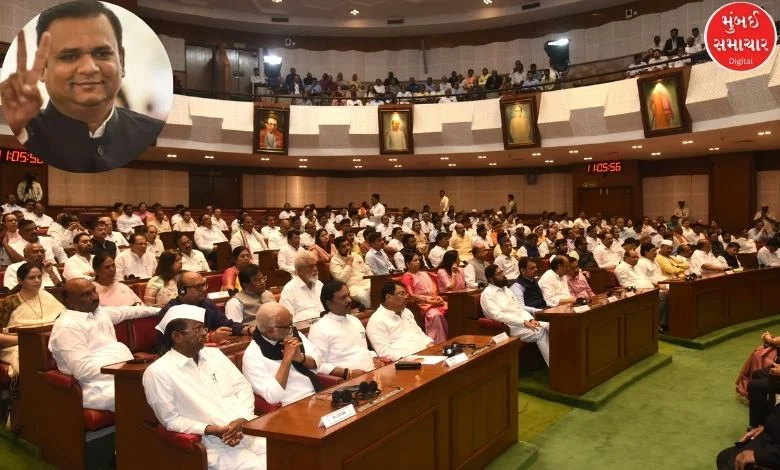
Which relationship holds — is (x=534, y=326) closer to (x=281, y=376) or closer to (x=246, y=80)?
(x=281, y=376)

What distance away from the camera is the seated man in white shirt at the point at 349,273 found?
807 cm

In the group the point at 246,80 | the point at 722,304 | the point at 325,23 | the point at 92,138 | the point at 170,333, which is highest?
the point at 325,23

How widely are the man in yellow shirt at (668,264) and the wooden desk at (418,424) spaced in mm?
5843

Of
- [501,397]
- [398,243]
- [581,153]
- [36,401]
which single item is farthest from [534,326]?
[581,153]

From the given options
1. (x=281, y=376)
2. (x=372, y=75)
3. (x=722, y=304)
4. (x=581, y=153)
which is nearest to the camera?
(x=281, y=376)

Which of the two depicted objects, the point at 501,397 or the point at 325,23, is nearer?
the point at 501,397

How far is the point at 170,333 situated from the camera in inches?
125

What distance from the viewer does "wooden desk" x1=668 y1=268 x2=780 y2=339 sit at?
7.61 m

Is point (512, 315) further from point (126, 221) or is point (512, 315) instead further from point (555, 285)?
point (126, 221)

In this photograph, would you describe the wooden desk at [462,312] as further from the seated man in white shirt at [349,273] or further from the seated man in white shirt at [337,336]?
the seated man in white shirt at [337,336]

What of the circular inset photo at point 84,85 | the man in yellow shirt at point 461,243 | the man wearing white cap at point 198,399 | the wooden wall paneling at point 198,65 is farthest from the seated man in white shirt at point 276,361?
the wooden wall paneling at point 198,65

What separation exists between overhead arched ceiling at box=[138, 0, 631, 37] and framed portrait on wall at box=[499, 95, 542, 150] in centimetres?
472

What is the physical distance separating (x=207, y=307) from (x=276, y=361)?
1.49m

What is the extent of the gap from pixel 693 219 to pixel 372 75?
11366mm
